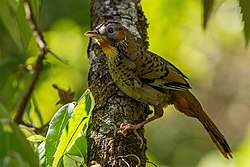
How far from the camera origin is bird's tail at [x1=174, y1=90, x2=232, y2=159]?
8.86 feet

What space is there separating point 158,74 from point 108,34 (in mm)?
244

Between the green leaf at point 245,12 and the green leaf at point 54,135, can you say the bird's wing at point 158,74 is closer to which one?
the green leaf at point 245,12

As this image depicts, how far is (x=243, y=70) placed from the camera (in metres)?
7.69

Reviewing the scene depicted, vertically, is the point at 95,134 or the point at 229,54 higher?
the point at 95,134

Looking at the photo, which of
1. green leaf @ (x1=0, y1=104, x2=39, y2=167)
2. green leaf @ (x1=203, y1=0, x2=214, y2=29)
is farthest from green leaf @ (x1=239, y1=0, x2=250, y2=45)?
green leaf @ (x1=0, y1=104, x2=39, y2=167)

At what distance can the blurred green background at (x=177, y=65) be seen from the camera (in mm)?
3330

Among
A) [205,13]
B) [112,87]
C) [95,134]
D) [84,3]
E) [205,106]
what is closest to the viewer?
[95,134]

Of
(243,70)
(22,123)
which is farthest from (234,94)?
(22,123)

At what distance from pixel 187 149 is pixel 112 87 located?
4.87m

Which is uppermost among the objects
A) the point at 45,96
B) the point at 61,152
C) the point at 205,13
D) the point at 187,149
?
the point at 205,13

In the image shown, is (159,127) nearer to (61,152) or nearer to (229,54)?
(229,54)

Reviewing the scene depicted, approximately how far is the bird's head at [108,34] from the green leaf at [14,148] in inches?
34.4

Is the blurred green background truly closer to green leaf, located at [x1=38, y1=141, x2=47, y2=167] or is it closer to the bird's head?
the bird's head

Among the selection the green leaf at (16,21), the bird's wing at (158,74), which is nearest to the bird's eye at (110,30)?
the bird's wing at (158,74)
